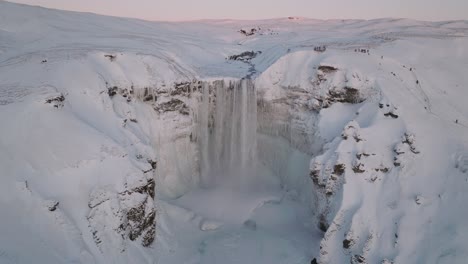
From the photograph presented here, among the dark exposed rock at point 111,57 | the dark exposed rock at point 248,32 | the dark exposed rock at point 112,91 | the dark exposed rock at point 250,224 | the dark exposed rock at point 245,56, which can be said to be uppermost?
the dark exposed rock at point 248,32

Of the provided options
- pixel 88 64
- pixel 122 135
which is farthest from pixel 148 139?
pixel 88 64

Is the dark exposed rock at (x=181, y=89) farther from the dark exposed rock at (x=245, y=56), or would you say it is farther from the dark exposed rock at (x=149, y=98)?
the dark exposed rock at (x=245, y=56)

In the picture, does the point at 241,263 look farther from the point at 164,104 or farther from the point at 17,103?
the point at 17,103

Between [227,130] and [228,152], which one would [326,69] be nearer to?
[227,130]

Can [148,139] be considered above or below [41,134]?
below

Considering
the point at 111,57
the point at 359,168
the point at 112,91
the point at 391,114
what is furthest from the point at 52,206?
the point at 391,114

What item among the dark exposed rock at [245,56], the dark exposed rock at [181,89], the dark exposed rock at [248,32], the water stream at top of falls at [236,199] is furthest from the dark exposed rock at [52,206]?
the dark exposed rock at [248,32]
